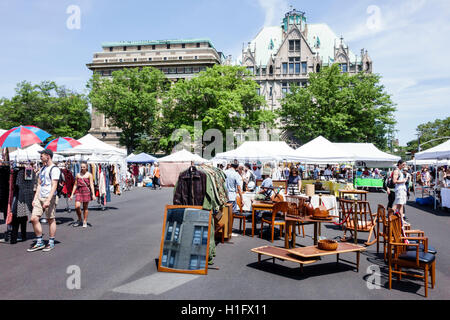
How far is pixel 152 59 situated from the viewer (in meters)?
68.1

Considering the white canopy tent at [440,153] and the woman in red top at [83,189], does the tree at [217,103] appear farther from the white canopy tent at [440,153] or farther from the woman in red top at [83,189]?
the woman in red top at [83,189]

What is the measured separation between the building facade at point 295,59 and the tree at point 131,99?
1997 cm

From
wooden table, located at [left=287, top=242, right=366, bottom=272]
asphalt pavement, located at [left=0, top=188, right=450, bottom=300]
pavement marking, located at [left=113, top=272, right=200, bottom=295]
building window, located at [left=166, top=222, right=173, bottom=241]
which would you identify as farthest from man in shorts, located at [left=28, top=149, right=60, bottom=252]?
wooden table, located at [left=287, top=242, right=366, bottom=272]

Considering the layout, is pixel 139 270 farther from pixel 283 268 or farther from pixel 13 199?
pixel 13 199

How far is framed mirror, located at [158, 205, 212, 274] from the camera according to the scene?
5586mm

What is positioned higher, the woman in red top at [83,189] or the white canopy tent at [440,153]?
the white canopy tent at [440,153]

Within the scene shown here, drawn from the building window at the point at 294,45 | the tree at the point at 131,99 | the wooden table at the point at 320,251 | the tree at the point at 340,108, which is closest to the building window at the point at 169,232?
the wooden table at the point at 320,251

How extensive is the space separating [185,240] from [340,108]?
38.8 metres

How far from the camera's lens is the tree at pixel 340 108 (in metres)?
39.8

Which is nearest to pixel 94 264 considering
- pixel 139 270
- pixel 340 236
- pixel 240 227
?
pixel 139 270

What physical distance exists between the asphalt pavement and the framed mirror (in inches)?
7.1

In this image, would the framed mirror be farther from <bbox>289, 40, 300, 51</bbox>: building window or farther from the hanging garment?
<bbox>289, 40, 300, 51</bbox>: building window

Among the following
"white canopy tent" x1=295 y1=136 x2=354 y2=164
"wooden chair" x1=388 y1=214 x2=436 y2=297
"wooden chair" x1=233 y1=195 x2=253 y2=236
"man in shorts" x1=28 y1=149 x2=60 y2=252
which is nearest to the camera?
"wooden chair" x1=388 y1=214 x2=436 y2=297
